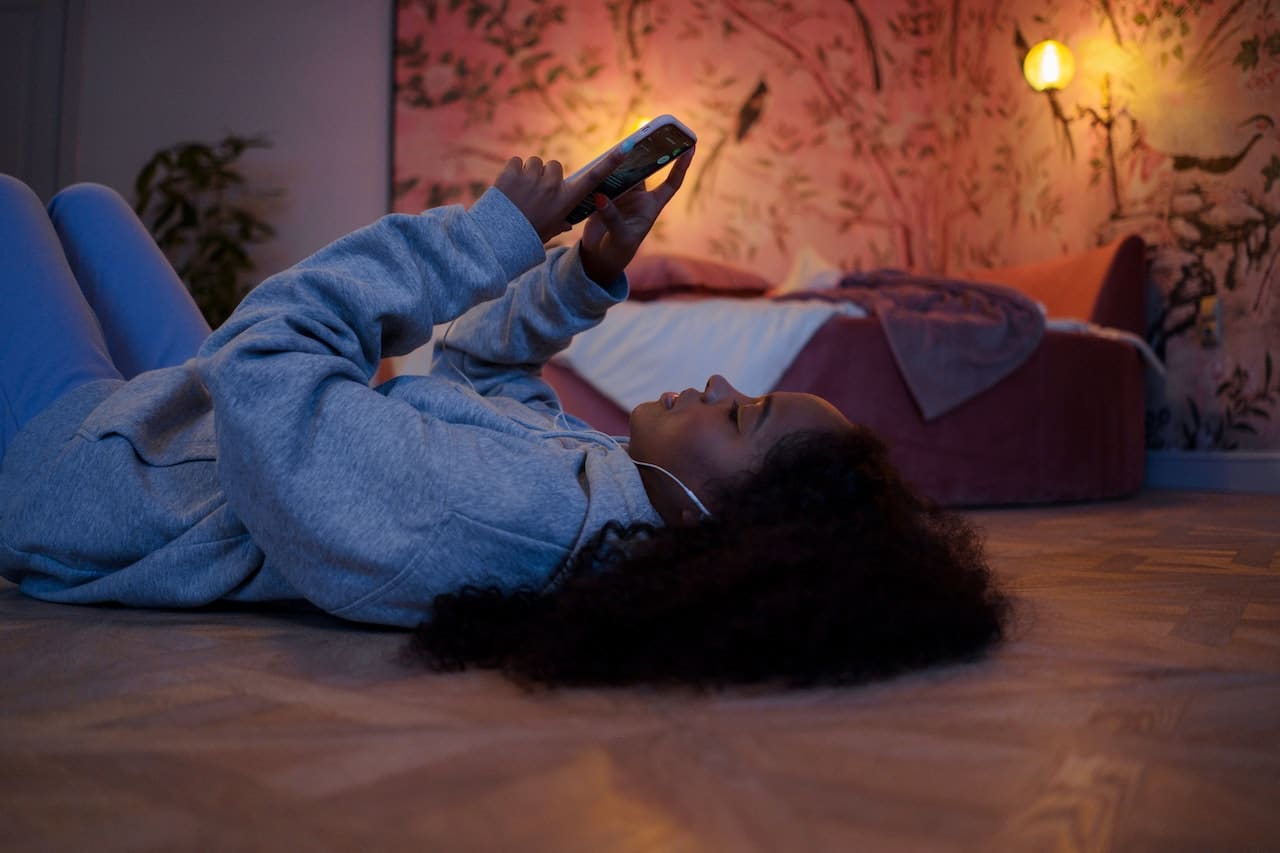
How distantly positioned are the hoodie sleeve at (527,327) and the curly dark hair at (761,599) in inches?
17.6

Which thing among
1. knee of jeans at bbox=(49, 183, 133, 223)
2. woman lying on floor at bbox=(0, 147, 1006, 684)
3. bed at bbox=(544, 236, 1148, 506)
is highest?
knee of jeans at bbox=(49, 183, 133, 223)

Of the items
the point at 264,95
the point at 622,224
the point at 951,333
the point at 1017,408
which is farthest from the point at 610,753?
the point at 264,95

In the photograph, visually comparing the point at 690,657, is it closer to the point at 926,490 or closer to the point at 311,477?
the point at 311,477

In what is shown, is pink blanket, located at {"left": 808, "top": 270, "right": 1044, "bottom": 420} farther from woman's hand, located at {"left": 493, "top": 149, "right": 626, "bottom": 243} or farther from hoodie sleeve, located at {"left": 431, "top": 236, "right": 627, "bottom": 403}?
woman's hand, located at {"left": 493, "top": 149, "right": 626, "bottom": 243}

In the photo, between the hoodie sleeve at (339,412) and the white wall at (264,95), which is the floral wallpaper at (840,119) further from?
the hoodie sleeve at (339,412)

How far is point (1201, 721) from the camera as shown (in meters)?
0.67

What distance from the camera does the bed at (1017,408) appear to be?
2.45 meters

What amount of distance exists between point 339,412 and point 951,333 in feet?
6.60

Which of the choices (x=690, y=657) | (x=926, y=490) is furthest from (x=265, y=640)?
(x=926, y=490)

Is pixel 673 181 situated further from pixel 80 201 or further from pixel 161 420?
pixel 80 201

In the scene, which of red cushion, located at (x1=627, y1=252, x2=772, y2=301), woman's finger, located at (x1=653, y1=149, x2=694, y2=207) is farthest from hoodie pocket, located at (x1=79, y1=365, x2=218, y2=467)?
red cushion, located at (x1=627, y1=252, x2=772, y2=301)

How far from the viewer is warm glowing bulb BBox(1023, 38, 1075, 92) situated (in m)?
3.56

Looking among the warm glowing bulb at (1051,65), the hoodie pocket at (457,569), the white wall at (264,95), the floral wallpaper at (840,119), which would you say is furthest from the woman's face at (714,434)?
the white wall at (264,95)

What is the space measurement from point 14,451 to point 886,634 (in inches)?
38.4
